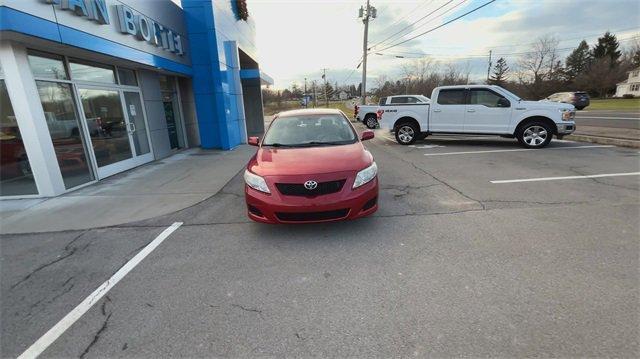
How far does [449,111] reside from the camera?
34.6 feet

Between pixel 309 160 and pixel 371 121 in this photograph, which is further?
pixel 371 121

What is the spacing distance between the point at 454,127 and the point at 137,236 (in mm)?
9860

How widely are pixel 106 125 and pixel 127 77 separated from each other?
1927 mm

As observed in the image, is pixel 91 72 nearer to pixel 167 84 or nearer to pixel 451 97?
pixel 167 84

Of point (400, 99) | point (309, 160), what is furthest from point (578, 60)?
point (309, 160)

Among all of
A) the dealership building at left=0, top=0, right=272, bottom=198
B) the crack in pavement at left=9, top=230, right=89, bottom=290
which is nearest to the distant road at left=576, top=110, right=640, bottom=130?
the dealership building at left=0, top=0, right=272, bottom=198

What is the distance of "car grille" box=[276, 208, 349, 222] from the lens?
363cm

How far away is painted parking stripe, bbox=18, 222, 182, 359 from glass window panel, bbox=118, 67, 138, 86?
695 centimetres

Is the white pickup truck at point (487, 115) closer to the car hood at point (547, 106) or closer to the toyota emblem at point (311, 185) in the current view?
the car hood at point (547, 106)

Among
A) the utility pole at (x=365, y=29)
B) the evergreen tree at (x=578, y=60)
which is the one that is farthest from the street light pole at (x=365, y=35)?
the evergreen tree at (x=578, y=60)

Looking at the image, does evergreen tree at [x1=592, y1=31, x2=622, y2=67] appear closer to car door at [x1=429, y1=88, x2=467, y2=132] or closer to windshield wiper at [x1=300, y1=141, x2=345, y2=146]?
car door at [x1=429, y1=88, x2=467, y2=132]

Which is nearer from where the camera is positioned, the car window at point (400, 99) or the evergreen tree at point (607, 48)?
the car window at point (400, 99)

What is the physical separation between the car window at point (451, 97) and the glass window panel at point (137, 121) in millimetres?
9824

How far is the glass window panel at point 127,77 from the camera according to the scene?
8.84m
